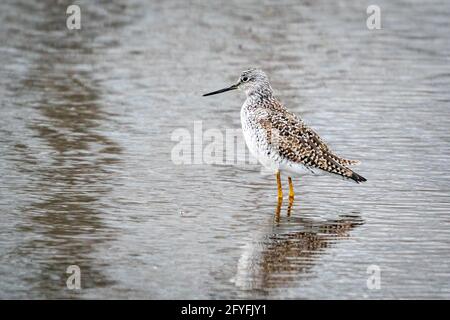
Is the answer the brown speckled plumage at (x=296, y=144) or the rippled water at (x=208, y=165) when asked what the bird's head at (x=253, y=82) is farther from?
the rippled water at (x=208, y=165)

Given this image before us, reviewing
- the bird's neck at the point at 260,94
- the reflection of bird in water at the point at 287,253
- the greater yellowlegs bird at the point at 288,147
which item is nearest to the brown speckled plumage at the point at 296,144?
the greater yellowlegs bird at the point at 288,147

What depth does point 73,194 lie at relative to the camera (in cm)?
1151

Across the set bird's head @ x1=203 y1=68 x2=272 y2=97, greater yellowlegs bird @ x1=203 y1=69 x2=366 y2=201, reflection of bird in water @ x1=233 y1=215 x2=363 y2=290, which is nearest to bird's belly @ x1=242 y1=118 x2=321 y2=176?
greater yellowlegs bird @ x1=203 y1=69 x2=366 y2=201

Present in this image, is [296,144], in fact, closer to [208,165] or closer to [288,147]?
[288,147]

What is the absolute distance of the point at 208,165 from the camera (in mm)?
12992

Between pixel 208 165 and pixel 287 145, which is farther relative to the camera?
pixel 208 165

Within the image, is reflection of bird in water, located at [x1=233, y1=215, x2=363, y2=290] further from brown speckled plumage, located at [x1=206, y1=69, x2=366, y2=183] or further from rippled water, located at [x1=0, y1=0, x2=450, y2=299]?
brown speckled plumage, located at [x1=206, y1=69, x2=366, y2=183]

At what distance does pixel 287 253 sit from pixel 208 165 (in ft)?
11.2

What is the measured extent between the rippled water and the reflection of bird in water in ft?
0.09

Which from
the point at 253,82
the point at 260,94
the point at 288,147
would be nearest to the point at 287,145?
the point at 288,147

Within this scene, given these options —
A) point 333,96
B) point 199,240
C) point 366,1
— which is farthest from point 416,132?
point 366,1

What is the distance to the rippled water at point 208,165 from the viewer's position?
934 centimetres

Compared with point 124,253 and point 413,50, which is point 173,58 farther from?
point 124,253

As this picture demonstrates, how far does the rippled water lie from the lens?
9.34 meters
